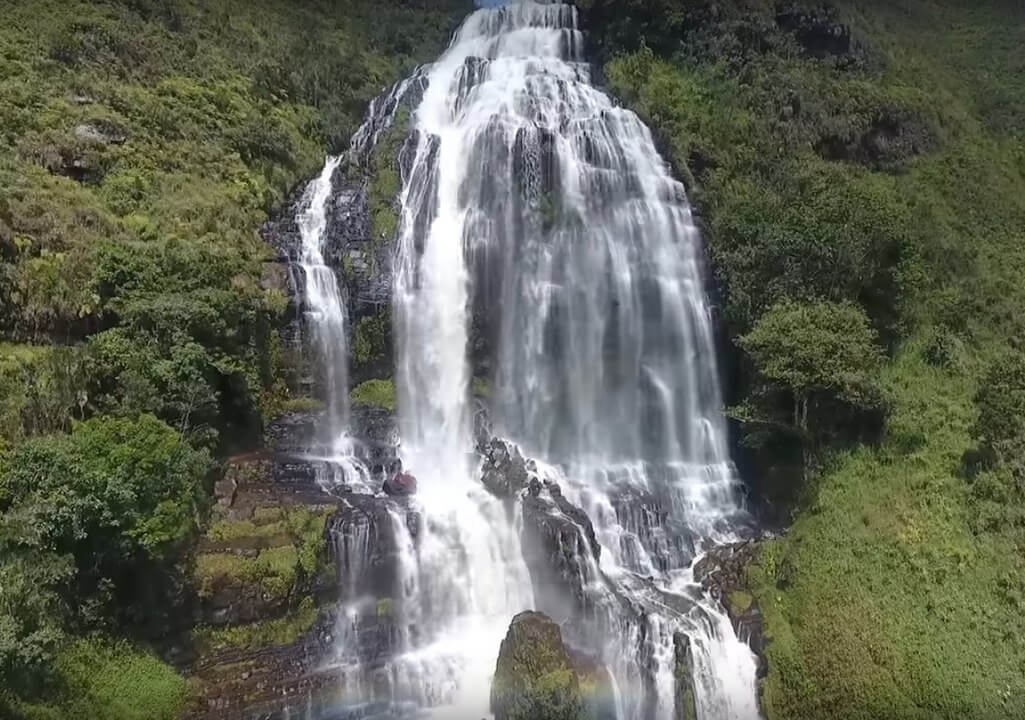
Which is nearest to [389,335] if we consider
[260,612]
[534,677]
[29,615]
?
[260,612]

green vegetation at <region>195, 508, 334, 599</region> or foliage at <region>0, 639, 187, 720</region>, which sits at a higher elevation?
green vegetation at <region>195, 508, 334, 599</region>

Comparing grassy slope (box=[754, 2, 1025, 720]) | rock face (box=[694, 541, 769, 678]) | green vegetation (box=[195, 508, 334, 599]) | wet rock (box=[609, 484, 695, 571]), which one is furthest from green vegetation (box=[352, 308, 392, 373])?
grassy slope (box=[754, 2, 1025, 720])

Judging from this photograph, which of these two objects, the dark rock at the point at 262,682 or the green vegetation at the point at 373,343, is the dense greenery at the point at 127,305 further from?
the green vegetation at the point at 373,343

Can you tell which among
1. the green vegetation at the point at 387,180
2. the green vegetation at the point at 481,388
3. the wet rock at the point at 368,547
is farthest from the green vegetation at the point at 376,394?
the wet rock at the point at 368,547

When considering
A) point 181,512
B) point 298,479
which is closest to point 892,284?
point 298,479

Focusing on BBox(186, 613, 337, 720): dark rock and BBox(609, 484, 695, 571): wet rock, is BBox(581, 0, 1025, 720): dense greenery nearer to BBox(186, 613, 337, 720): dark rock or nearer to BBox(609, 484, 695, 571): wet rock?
BBox(609, 484, 695, 571): wet rock
